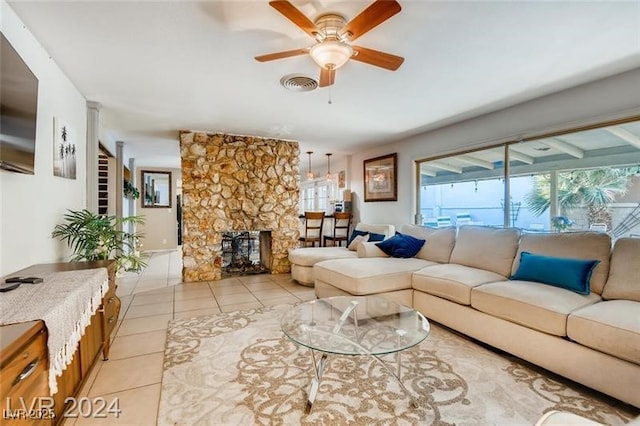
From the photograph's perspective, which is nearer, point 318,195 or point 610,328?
point 610,328

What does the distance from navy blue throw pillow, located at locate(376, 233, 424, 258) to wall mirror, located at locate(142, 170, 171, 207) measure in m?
6.66

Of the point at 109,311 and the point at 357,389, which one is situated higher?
the point at 109,311

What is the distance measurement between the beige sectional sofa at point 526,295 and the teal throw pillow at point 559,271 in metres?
0.07

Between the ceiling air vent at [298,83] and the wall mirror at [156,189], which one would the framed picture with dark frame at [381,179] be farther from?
the wall mirror at [156,189]

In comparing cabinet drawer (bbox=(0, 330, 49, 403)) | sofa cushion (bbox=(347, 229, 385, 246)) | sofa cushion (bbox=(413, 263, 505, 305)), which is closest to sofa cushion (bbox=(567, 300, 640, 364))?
sofa cushion (bbox=(413, 263, 505, 305))

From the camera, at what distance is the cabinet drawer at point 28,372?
1.03m

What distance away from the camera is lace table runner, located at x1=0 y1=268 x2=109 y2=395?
126cm

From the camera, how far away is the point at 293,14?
5.27ft

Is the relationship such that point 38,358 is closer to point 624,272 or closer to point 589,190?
point 624,272

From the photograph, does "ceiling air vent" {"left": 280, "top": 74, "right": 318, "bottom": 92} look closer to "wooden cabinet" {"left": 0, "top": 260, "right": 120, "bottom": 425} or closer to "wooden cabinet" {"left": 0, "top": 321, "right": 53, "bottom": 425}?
"wooden cabinet" {"left": 0, "top": 260, "right": 120, "bottom": 425}

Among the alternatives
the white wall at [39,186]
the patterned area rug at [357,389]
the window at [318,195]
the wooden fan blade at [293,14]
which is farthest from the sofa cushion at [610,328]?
the window at [318,195]

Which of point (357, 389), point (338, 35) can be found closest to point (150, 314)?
point (357, 389)

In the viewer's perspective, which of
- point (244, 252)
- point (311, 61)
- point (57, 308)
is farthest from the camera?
point (244, 252)

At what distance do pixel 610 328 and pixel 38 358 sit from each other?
2.90 meters
